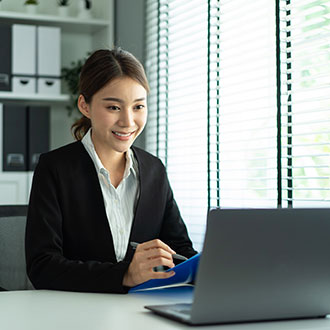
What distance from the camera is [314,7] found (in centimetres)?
220

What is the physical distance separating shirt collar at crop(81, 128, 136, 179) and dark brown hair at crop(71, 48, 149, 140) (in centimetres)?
11

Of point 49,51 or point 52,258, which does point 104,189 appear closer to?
point 52,258

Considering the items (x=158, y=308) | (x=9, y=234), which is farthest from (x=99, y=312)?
(x=9, y=234)

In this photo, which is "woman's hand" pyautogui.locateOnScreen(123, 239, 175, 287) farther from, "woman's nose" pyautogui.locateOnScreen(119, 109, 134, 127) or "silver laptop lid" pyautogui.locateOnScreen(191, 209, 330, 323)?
"woman's nose" pyautogui.locateOnScreen(119, 109, 134, 127)

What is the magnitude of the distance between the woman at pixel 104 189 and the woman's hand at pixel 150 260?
9.8 inches

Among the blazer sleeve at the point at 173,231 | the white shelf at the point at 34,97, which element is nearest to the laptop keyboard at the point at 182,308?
the blazer sleeve at the point at 173,231

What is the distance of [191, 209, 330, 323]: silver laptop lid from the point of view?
1063 mm

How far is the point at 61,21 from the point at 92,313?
2589mm

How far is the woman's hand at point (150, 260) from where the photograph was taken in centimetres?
138

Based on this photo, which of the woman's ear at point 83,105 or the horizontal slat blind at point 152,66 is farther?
the horizontal slat blind at point 152,66

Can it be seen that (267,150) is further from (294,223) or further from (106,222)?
(294,223)

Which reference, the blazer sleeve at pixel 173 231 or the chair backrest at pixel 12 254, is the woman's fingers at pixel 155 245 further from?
the chair backrest at pixel 12 254

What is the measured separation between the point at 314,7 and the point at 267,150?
22.2 inches

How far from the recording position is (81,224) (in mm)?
1714
